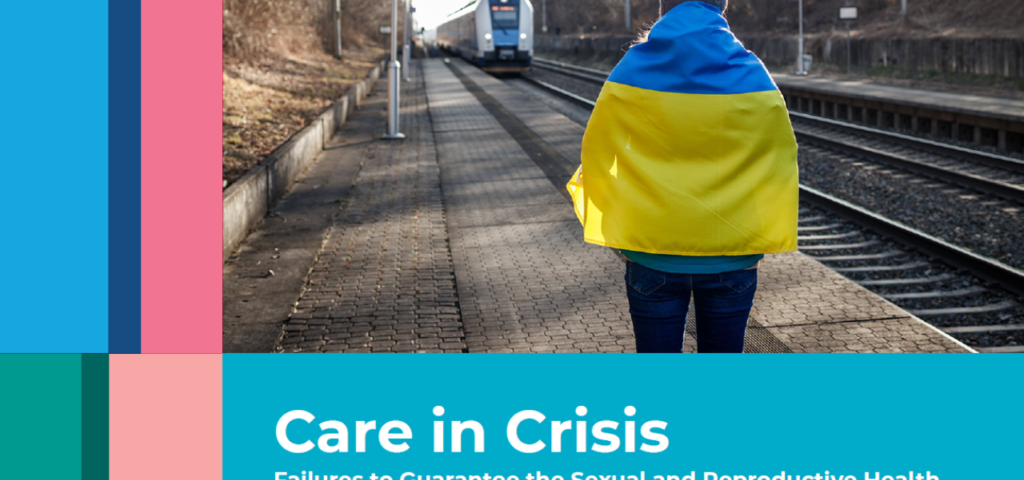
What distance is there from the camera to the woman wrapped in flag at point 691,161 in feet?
7.66

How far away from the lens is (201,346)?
2.76 m

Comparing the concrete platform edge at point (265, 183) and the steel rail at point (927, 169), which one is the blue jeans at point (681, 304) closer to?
the concrete platform edge at point (265, 183)

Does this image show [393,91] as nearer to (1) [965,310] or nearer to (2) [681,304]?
(1) [965,310]

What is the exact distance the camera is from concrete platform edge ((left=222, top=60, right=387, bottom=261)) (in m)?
7.22

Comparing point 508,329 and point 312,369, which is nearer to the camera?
point 312,369

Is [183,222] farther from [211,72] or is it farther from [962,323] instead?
[962,323]

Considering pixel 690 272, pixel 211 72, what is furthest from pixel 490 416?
pixel 211 72

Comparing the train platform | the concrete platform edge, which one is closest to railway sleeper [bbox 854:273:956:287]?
the train platform

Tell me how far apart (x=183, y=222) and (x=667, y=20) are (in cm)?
158

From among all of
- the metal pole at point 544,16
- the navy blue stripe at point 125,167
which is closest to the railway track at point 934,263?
the navy blue stripe at point 125,167

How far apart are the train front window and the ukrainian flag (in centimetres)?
3489

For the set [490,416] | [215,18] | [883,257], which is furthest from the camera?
[883,257]

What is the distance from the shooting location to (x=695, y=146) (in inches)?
92.8

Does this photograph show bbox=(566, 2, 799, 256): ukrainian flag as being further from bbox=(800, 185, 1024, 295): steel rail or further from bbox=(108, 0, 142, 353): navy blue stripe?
bbox=(800, 185, 1024, 295): steel rail
